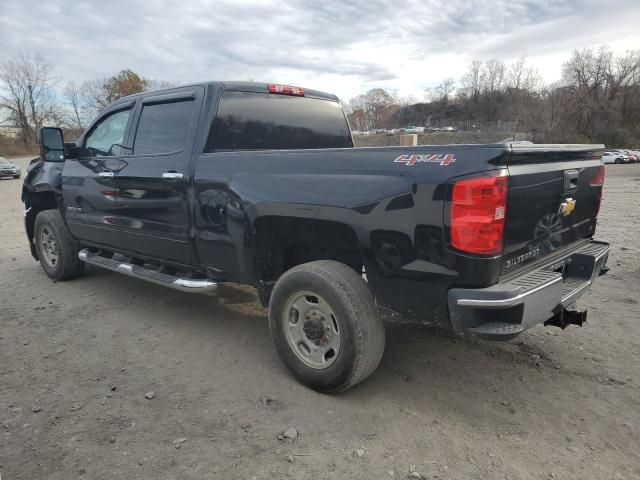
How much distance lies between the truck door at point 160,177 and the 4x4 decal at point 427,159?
181 cm

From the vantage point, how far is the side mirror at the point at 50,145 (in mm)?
4762

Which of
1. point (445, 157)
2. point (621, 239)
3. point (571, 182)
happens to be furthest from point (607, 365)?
point (621, 239)

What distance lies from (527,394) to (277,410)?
1584 millimetres

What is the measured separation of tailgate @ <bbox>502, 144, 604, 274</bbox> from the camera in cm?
242

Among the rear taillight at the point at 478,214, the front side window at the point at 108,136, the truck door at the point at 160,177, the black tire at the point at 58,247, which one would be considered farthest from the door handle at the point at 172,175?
the black tire at the point at 58,247

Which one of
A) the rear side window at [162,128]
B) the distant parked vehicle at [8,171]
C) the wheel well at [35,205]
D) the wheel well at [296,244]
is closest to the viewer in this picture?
the wheel well at [296,244]

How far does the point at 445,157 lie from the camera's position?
2359 mm

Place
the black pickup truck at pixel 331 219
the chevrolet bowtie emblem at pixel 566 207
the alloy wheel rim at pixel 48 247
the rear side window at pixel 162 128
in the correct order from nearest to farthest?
the black pickup truck at pixel 331 219, the chevrolet bowtie emblem at pixel 566 207, the rear side window at pixel 162 128, the alloy wheel rim at pixel 48 247

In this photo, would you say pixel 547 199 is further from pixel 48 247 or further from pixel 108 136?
pixel 48 247

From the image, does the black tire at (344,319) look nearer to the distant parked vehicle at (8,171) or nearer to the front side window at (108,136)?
the front side window at (108,136)

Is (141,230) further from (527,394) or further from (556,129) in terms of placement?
(556,129)

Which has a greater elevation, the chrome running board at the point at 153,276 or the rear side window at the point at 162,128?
the rear side window at the point at 162,128

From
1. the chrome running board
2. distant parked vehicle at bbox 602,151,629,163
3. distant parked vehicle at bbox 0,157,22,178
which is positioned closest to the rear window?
the chrome running board

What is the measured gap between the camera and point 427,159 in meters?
2.41
